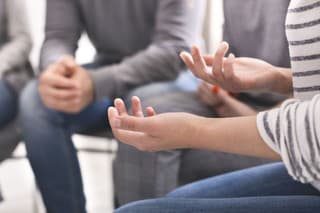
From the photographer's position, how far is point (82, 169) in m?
1.70

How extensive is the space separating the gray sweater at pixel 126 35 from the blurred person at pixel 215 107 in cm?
11

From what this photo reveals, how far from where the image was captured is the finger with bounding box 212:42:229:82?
0.74 m

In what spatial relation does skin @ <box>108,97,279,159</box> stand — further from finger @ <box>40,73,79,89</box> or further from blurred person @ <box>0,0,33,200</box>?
blurred person @ <box>0,0,33,200</box>

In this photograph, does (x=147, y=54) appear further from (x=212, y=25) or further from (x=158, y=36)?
(x=212, y=25)

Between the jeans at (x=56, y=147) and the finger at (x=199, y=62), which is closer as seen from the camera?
the finger at (x=199, y=62)

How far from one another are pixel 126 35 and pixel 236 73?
0.58 metres

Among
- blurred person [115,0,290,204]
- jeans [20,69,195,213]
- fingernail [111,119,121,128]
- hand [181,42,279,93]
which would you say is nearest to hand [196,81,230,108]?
blurred person [115,0,290,204]

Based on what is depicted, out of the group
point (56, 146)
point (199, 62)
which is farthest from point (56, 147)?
point (199, 62)

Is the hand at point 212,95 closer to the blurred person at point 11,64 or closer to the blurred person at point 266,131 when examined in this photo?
the blurred person at point 266,131

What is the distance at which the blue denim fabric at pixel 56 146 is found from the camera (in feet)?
4.01

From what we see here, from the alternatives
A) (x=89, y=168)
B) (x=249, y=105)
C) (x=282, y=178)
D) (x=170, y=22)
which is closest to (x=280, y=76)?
(x=282, y=178)

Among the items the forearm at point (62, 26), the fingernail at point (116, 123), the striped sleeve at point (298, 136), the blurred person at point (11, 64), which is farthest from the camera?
the forearm at point (62, 26)

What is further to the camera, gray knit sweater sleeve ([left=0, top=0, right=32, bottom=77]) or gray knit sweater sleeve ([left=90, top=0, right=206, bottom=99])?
gray knit sweater sleeve ([left=0, top=0, right=32, bottom=77])

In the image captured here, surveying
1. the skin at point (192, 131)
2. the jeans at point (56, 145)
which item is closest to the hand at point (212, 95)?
the jeans at point (56, 145)
